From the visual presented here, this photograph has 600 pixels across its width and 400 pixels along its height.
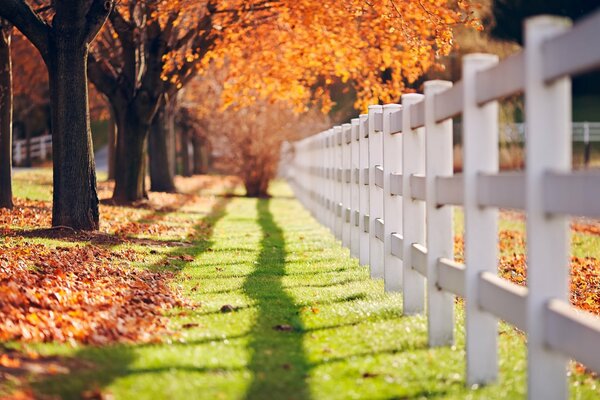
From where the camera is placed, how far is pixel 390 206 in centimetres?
875

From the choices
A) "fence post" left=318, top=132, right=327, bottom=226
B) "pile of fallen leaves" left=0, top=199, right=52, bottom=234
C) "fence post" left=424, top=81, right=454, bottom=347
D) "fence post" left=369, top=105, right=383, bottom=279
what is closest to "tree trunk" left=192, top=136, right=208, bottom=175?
"pile of fallen leaves" left=0, top=199, right=52, bottom=234

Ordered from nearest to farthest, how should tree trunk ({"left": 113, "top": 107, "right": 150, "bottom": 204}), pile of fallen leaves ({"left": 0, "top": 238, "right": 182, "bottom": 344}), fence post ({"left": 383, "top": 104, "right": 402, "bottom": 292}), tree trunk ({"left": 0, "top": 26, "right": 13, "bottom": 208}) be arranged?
pile of fallen leaves ({"left": 0, "top": 238, "right": 182, "bottom": 344})
fence post ({"left": 383, "top": 104, "right": 402, "bottom": 292})
tree trunk ({"left": 0, "top": 26, "right": 13, "bottom": 208})
tree trunk ({"left": 113, "top": 107, "right": 150, "bottom": 204})

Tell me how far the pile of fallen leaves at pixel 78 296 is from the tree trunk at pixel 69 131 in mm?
2035

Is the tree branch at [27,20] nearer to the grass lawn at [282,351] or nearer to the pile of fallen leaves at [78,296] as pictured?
the pile of fallen leaves at [78,296]

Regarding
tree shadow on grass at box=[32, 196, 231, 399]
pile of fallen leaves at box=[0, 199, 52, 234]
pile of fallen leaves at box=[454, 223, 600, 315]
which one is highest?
pile of fallen leaves at box=[0, 199, 52, 234]

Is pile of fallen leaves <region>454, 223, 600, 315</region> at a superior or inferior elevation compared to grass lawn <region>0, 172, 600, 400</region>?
inferior

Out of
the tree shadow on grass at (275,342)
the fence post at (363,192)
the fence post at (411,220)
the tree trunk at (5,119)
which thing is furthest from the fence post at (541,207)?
the tree trunk at (5,119)

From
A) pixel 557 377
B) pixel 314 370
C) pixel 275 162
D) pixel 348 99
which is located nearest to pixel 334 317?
pixel 314 370

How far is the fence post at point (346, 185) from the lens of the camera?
1336 centimetres

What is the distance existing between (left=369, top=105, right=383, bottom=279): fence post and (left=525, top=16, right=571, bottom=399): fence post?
5.40 meters

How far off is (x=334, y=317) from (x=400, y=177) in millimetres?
1314

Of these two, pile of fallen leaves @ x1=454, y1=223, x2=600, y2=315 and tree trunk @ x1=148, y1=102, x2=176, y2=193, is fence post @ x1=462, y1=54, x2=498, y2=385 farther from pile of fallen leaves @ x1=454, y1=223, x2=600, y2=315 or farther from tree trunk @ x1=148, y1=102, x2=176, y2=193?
tree trunk @ x1=148, y1=102, x2=176, y2=193

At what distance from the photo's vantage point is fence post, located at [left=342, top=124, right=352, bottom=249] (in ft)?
43.8

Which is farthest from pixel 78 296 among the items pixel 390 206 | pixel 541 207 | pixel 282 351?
pixel 541 207
